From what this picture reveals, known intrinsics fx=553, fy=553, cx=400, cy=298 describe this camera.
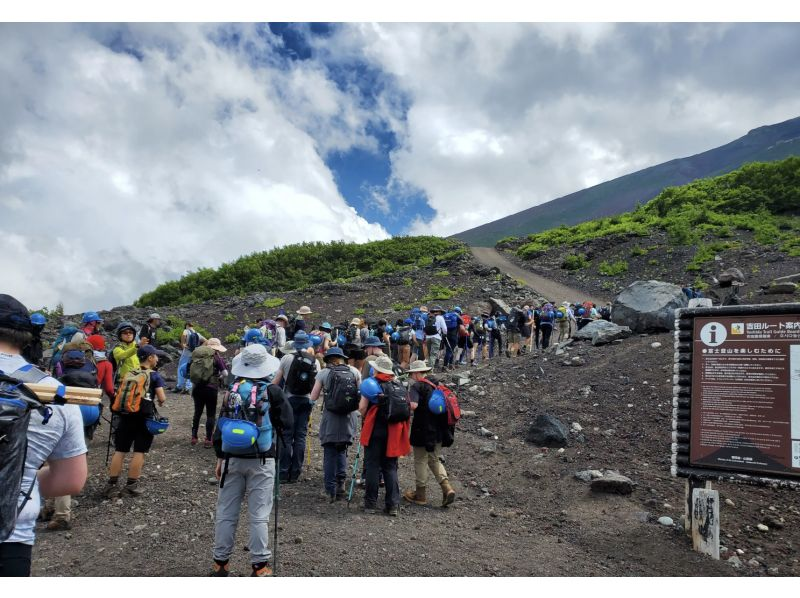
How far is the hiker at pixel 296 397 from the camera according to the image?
705 centimetres

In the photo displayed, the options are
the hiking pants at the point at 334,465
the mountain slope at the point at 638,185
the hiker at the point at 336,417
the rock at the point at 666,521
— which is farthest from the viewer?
the mountain slope at the point at 638,185

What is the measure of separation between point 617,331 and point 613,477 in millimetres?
6796

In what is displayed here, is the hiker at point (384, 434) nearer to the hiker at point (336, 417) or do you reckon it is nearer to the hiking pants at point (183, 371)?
the hiker at point (336, 417)

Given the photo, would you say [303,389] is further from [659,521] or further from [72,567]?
[659,521]

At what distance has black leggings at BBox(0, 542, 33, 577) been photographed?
2.58 meters

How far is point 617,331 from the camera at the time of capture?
1343cm

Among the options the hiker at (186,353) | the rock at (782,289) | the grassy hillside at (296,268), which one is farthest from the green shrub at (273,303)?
the rock at (782,289)

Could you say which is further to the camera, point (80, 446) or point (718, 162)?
point (718, 162)

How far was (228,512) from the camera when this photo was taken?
452 cm

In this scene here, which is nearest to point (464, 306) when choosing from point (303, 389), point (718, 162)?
point (303, 389)

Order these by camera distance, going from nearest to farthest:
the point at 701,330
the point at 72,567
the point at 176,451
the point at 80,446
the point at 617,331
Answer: the point at 80,446 → the point at 72,567 → the point at 701,330 → the point at 176,451 → the point at 617,331

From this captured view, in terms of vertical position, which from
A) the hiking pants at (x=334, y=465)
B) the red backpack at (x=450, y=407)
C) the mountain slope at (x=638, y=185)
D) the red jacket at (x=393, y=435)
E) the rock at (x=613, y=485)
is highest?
the mountain slope at (x=638, y=185)

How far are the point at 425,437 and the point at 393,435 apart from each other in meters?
0.53

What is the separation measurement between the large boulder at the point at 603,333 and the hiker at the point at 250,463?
1040 centimetres
